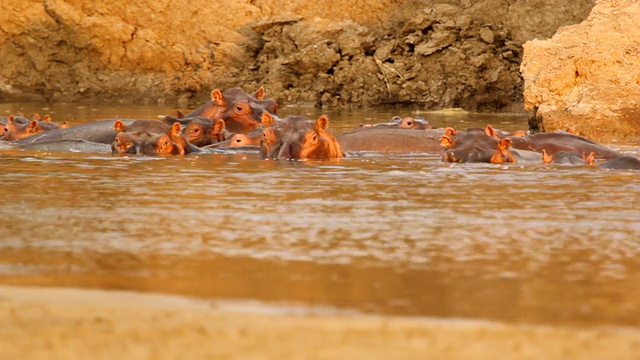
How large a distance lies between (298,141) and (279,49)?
12350 mm

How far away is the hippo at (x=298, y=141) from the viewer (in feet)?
31.5

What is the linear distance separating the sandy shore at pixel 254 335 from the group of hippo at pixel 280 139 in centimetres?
535

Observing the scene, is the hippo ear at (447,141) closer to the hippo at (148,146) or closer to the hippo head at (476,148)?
the hippo head at (476,148)

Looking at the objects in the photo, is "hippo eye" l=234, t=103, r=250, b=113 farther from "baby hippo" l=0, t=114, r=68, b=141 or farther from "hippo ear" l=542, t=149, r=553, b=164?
"hippo ear" l=542, t=149, r=553, b=164

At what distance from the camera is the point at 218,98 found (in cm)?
1225

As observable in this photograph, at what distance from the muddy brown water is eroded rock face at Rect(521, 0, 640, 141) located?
14.1 feet

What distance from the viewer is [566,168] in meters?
8.91

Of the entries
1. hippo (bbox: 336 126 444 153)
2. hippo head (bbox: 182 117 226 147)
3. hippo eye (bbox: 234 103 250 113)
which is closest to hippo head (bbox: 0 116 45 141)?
hippo head (bbox: 182 117 226 147)

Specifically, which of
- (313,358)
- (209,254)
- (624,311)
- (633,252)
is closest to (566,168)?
(633,252)

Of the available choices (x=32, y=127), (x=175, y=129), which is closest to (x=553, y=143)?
(x=175, y=129)

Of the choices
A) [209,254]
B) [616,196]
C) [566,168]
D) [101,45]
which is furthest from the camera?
[101,45]

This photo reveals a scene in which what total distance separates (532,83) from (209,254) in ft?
29.5

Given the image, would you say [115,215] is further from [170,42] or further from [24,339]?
[170,42]

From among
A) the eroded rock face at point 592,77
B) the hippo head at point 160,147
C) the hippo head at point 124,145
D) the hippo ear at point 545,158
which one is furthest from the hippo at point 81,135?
the eroded rock face at point 592,77
